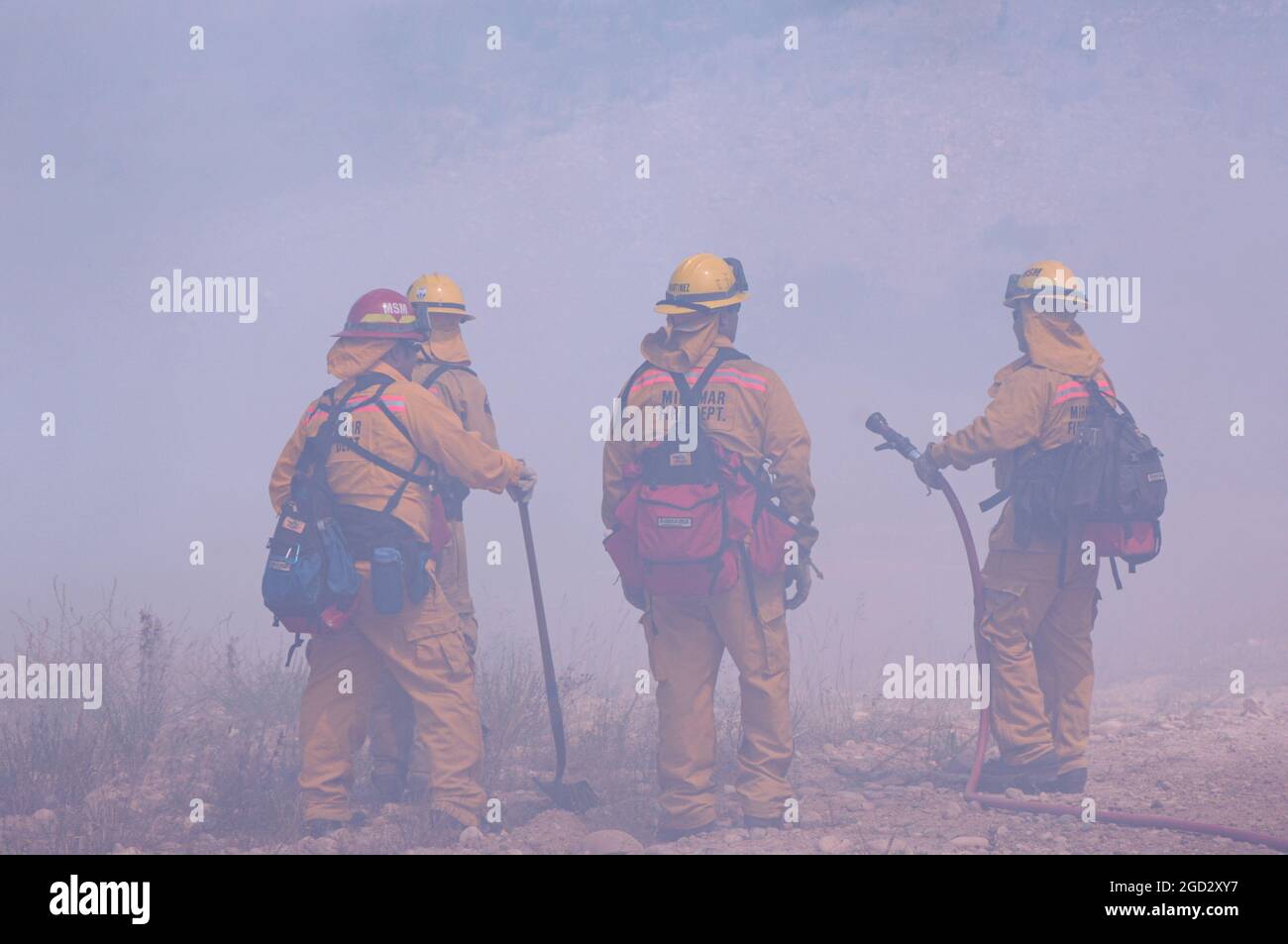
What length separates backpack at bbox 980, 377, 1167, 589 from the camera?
655 centimetres

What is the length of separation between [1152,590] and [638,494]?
64.7 feet

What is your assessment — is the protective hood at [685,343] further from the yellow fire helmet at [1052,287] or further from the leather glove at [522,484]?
the yellow fire helmet at [1052,287]

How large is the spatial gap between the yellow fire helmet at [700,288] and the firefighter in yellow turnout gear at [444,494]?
1270mm

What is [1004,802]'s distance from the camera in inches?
260

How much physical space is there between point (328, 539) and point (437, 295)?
2.02 meters

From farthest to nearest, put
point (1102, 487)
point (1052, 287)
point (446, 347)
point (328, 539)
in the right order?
point (446, 347) → point (1052, 287) → point (1102, 487) → point (328, 539)

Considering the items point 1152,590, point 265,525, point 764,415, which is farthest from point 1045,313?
point 265,525

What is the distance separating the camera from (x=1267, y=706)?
9.59 m

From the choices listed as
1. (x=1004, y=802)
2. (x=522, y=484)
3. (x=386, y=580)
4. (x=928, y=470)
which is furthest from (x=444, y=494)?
(x=1004, y=802)

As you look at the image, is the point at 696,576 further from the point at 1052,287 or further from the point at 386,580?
the point at 1052,287

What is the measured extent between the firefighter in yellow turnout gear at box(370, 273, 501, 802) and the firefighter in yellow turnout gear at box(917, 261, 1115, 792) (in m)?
2.40

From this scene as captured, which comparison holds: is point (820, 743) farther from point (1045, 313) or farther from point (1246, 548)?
point (1246, 548)

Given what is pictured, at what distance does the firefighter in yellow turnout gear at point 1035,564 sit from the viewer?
22.0 feet
